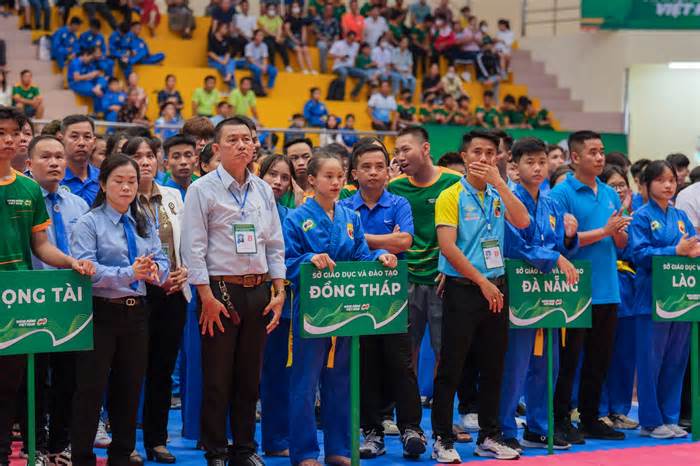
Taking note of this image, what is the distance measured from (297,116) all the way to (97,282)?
10633 millimetres

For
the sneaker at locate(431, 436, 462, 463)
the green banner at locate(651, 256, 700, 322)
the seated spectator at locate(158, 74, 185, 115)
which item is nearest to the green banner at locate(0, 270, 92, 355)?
the sneaker at locate(431, 436, 462, 463)

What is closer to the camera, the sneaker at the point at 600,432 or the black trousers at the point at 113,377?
the black trousers at the point at 113,377

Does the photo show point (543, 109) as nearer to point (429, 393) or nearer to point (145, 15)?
point (145, 15)

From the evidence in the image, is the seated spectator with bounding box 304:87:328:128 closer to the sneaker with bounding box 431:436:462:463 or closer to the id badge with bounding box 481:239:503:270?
the id badge with bounding box 481:239:503:270

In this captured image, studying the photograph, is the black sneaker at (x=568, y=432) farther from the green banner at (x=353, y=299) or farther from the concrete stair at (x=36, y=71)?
the concrete stair at (x=36, y=71)

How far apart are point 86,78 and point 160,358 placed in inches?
375

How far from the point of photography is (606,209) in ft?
23.2

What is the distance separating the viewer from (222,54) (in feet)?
56.1

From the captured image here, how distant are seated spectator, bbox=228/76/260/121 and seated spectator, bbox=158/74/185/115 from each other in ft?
2.81

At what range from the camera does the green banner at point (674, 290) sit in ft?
23.5

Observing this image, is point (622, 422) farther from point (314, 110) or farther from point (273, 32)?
point (273, 32)

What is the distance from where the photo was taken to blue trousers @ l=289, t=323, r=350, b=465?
239 inches

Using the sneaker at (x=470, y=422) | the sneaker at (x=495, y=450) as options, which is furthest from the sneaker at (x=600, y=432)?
the sneaker at (x=495, y=450)

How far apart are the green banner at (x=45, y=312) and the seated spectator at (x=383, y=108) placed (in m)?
12.0
